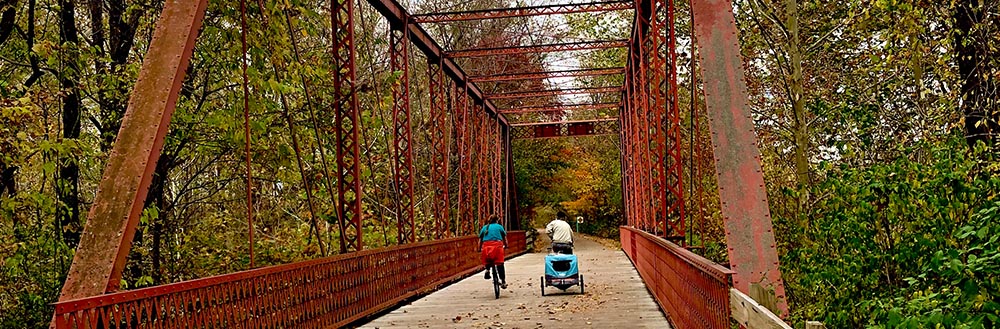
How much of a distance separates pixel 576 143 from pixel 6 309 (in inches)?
1724

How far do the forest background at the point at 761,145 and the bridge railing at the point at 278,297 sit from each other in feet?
2.69

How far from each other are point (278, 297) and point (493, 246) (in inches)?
273

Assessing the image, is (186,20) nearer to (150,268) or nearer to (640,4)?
(150,268)

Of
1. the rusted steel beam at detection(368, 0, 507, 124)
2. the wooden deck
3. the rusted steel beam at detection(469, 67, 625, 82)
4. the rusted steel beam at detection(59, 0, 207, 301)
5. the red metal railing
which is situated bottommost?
the wooden deck

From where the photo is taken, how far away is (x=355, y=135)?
1242 cm

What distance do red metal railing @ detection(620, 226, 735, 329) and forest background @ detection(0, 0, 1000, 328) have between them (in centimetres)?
88

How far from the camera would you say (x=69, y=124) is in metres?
11.7

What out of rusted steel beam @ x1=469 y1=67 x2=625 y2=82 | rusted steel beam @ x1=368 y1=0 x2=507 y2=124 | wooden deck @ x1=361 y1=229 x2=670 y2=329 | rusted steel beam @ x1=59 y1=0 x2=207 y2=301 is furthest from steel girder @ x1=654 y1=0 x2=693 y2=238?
rusted steel beam @ x1=469 y1=67 x2=625 y2=82

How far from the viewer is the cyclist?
614 inches

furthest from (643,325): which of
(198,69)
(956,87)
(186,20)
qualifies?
(198,69)

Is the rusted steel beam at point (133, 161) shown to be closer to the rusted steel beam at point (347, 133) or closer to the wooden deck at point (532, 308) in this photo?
the rusted steel beam at point (347, 133)

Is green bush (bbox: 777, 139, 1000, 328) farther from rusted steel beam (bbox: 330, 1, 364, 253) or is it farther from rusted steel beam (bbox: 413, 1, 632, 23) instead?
rusted steel beam (bbox: 413, 1, 632, 23)

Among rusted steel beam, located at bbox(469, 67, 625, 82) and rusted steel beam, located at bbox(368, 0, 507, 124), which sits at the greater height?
rusted steel beam, located at bbox(469, 67, 625, 82)

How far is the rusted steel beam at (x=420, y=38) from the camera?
1698 cm
